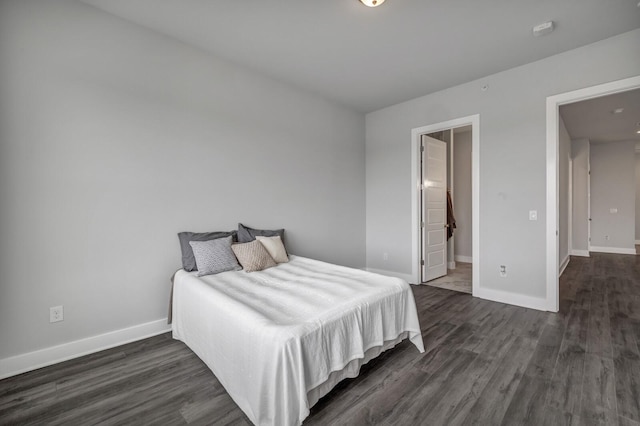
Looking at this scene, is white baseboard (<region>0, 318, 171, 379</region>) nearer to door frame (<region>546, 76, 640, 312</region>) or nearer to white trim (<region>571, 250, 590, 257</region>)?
door frame (<region>546, 76, 640, 312</region>)

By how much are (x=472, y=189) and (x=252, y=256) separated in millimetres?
3094

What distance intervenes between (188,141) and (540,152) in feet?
13.1

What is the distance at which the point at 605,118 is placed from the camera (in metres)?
5.07

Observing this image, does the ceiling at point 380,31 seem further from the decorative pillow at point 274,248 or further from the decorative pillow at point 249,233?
the decorative pillow at point 274,248

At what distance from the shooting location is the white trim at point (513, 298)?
3.30 meters

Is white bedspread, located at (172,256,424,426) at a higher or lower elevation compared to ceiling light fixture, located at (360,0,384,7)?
lower

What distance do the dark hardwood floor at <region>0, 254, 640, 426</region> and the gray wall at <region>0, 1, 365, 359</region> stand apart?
→ 20.7 inches

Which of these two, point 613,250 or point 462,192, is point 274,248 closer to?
point 462,192

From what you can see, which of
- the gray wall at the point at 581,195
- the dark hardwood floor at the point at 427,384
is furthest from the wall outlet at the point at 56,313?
the gray wall at the point at 581,195

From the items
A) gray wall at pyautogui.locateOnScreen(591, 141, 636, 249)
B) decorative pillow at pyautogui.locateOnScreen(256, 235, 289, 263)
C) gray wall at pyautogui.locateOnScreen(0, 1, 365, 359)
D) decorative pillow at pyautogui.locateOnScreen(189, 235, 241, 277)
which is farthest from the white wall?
gray wall at pyautogui.locateOnScreen(591, 141, 636, 249)

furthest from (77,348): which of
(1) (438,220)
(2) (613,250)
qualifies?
(2) (613,250)

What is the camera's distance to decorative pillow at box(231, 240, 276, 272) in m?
2.84

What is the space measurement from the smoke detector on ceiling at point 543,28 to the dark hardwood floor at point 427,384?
2883 millimetres

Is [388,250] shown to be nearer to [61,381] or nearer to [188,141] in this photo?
[188,141]
